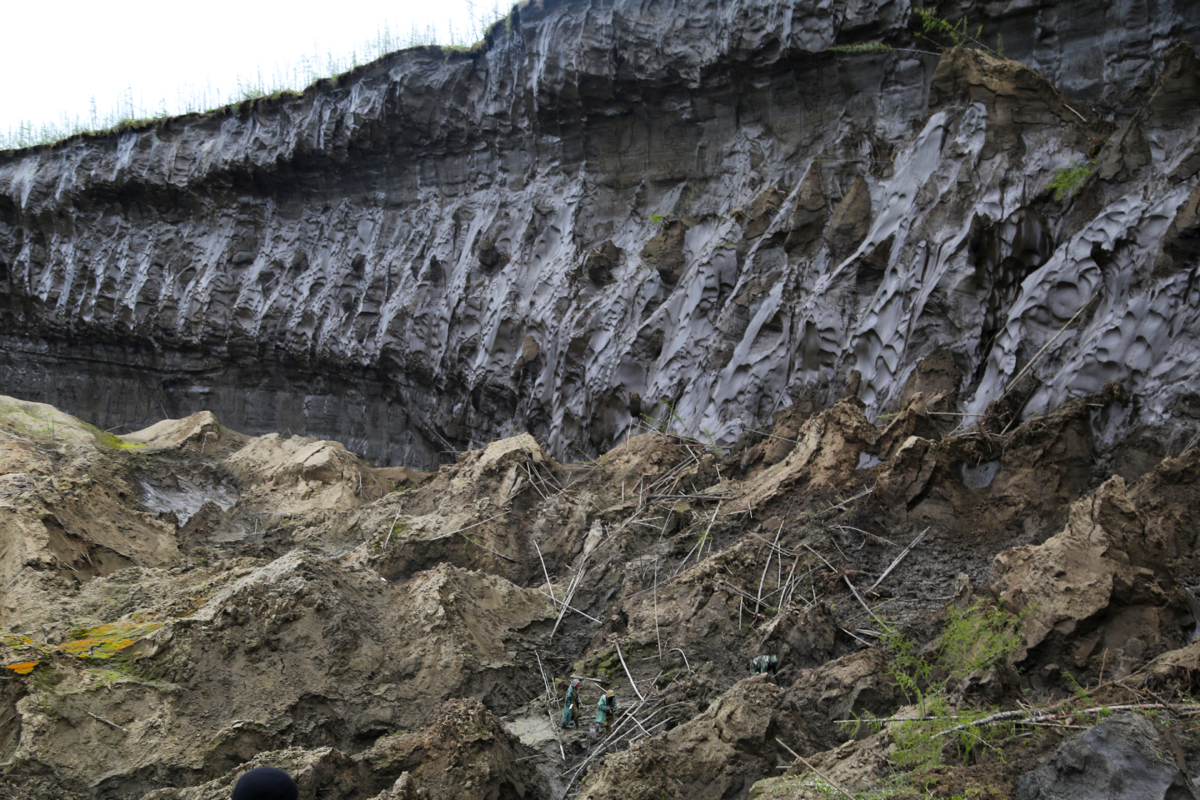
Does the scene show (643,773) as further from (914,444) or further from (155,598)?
(155,598)

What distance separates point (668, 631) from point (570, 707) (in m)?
0.89

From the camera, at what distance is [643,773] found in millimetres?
3301

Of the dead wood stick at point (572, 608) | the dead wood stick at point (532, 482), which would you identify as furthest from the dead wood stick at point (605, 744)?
the dead wood stick at point (532, 482)

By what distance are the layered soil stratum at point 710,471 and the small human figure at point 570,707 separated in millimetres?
79

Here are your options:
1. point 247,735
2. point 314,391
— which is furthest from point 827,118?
point 314,391

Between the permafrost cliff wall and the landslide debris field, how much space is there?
1244 millimetres

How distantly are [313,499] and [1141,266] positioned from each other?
29.3 feet

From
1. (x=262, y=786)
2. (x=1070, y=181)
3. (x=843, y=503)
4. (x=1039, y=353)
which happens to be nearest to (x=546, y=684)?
(x=843, y=503)

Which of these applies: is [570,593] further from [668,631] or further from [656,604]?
[668,631]

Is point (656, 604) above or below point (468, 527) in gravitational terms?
above

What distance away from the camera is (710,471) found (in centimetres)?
750

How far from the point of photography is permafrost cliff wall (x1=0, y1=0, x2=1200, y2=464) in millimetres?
6633

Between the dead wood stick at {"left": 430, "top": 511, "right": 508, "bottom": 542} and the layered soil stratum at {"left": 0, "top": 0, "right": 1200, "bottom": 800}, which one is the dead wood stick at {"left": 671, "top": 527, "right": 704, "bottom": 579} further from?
the dead wood stick at {"left": 430, "top": 511, "right": 508, "bottom": 542}

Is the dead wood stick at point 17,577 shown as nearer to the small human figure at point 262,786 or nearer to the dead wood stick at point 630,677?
the dead wood stick at point 630,677
